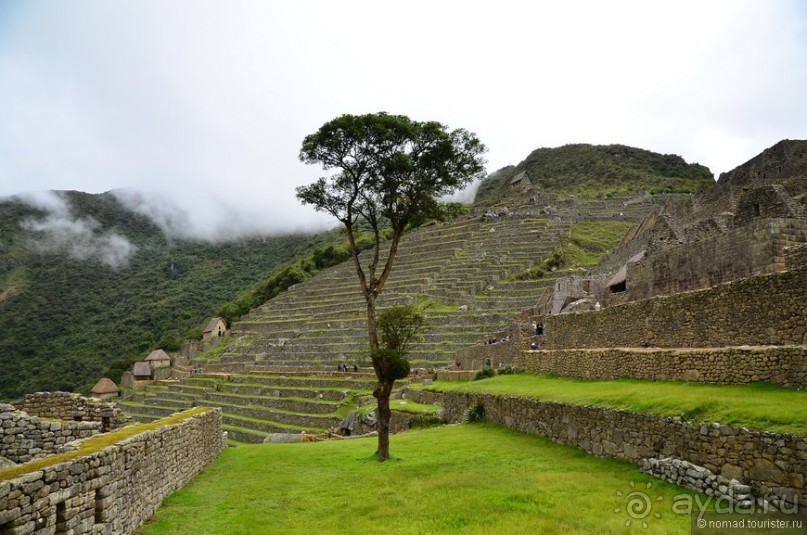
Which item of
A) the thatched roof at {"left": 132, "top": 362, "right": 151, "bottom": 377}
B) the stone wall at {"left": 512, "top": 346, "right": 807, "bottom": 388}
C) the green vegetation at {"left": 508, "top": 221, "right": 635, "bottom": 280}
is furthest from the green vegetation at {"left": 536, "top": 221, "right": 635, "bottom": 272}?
the thatched roof at {"left": 132, "top": 362, "right": 151, "bottom": 377}

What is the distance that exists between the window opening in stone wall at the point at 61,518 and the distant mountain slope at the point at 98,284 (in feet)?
188

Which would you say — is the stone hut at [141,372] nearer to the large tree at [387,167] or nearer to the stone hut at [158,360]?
the stone hut at [158,360]

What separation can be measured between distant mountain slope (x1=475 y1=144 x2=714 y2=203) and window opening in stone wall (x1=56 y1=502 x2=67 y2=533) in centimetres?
8234

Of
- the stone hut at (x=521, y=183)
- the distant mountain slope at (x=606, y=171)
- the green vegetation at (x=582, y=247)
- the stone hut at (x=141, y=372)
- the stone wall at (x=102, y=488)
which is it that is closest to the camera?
the stone wall at (x=102, y=488)

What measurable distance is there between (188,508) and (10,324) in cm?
7458

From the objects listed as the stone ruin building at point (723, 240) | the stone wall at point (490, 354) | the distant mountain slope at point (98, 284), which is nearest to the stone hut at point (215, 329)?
the distant mountain slope at point (98, 284)

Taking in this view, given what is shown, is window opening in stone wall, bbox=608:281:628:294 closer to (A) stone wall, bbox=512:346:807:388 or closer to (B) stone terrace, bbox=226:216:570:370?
(A) stone wall, bbox=512:346:807:388

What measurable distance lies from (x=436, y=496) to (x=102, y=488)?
14.2ft


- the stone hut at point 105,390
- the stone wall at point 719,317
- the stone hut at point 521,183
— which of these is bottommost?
the stone hut at point 105,390

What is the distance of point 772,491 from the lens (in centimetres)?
581

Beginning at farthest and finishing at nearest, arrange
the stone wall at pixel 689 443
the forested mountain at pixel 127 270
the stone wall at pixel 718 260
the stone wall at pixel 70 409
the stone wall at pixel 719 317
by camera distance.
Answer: the forested mountain at pixel 127 270 → the stone wall at pixel 718 260 → the stone wall at pixel 70 409 → the stone wall at pixel 719 317 → the stone wall at pixel 689 443

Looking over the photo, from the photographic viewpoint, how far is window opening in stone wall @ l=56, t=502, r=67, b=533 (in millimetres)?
5117

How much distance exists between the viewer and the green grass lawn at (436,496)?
6.48 metres

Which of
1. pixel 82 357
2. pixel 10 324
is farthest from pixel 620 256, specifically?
pixel 10 324
